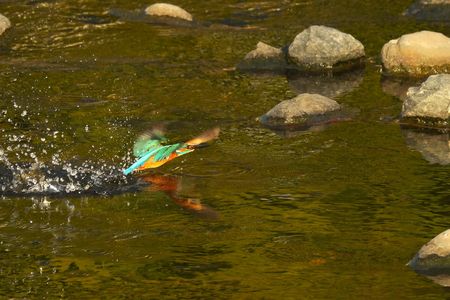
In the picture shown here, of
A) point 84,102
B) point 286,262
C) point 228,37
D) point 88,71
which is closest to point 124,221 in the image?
point 286,262

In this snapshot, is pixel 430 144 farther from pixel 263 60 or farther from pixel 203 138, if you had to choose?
pixel 263 60

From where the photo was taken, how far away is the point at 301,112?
14.5 meters

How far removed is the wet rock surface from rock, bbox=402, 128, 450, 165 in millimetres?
3426

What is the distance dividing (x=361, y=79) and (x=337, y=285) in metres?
7.73

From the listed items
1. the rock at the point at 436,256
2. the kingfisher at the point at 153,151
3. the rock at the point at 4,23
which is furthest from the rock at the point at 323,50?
the rock at the point at 436,256

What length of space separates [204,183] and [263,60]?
5.46 metres

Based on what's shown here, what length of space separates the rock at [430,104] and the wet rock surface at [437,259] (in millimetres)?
4822

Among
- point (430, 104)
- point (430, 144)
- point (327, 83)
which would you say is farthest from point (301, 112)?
point (327, 83)

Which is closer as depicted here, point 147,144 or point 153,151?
point 153,151

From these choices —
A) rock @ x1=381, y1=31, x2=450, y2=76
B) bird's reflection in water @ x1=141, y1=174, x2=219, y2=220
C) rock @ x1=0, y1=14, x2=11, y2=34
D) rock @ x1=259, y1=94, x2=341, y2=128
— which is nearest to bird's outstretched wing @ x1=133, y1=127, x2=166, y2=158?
bird's reflection in water @ x1=141, y1=174, x2=219, y2=220

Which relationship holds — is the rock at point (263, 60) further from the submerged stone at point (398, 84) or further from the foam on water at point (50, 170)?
the foam on water at point (50, 170)

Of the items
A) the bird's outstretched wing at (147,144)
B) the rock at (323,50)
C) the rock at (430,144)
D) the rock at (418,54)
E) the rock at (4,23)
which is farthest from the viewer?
the rock at (4,23)

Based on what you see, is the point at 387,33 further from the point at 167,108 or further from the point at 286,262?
the point at 286,262

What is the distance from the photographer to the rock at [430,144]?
43.2 ft
